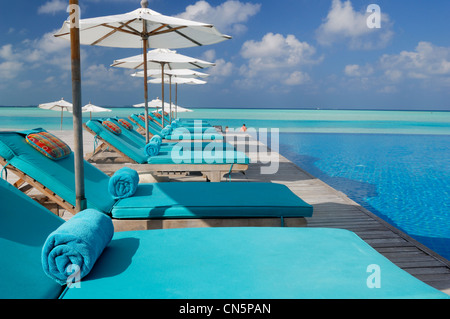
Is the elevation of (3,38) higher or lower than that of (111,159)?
higher

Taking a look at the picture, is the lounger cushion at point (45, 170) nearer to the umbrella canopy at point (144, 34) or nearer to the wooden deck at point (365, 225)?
the wooden deck at point (365, 225)

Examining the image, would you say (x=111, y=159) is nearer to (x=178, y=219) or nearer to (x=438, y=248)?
(x=178, y=219)

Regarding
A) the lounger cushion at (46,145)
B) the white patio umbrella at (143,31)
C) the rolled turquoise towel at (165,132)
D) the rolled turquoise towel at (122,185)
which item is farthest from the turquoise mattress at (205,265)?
the rolled turquoise towel at (165,132)

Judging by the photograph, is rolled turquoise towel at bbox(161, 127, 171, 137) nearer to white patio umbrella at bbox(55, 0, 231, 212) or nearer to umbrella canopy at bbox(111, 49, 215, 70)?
umbrella canopy at bbox(111, 49, 215, 70)

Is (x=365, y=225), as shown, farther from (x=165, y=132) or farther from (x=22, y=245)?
(x=165, y=132)

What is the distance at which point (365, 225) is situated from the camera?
12.0ft

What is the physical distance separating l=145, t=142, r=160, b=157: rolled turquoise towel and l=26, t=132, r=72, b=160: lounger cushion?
1.87m

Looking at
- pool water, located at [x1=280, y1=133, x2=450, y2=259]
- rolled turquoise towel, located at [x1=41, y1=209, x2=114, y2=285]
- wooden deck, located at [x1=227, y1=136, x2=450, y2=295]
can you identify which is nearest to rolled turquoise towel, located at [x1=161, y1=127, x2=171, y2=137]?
wooden deck, located at [x1=227, y1=136, x2=450, y2=295]

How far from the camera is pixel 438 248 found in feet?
13.4

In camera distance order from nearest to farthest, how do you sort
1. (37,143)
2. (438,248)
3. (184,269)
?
(184,269) < (37,143) < (438,248)

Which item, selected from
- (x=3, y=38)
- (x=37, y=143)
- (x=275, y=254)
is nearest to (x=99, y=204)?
(x=37, y=143)

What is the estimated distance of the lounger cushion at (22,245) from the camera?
4.89 feet

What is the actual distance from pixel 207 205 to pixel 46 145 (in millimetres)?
1518
